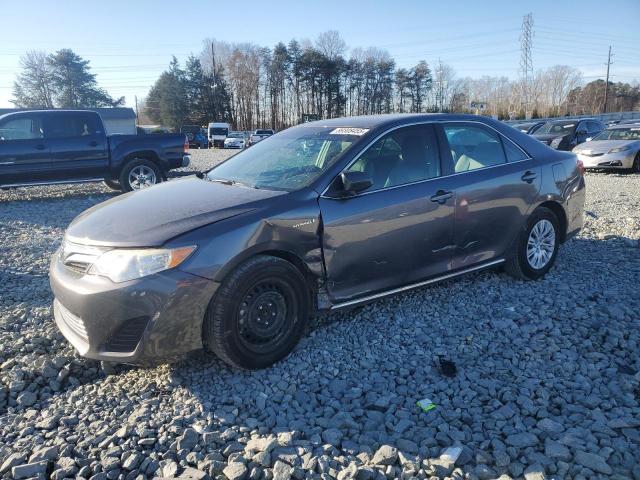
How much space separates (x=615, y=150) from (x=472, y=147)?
12587 millimetres

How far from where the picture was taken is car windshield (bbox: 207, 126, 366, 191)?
377 cm

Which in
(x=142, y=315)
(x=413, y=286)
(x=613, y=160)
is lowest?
(x=413, y=286)

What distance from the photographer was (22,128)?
1025cm

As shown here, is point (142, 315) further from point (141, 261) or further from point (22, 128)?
point (22, 128)

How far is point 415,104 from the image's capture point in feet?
249

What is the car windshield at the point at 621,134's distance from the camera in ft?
50.1

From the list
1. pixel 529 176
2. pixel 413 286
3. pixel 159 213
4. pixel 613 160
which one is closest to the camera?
pixel 159 213

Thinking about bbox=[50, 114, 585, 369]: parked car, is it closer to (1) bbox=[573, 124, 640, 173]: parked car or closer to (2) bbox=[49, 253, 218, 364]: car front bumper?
(2) bbox=[49, 253, 218, 364]: car front bumper

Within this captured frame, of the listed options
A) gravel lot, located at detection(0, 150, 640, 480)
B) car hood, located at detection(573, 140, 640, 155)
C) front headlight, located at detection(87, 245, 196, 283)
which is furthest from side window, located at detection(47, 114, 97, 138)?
car hood, located at detection(573, 140, 640, 155)

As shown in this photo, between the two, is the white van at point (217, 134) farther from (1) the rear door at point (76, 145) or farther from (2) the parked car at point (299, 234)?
(2) the parked car at point (299, 234)

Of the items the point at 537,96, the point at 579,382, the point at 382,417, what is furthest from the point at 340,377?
the point at 537,96

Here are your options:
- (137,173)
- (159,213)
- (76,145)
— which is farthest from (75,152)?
(159,213)

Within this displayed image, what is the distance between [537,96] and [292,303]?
94.6 m

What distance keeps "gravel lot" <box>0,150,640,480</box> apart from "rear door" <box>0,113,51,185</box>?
21.9ft
